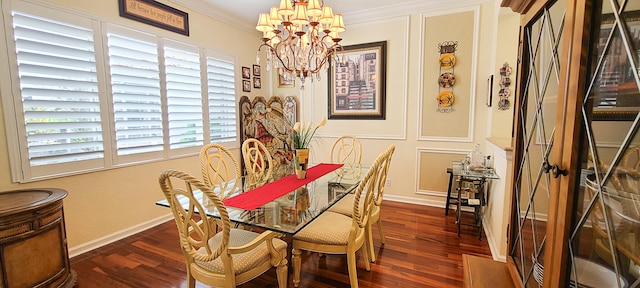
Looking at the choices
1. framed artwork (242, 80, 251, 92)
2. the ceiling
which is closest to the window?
the ceiling

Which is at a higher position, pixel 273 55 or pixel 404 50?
pixel 404 50

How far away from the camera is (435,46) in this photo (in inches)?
137

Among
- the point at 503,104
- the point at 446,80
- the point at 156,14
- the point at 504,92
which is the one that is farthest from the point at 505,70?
the point at 156,14

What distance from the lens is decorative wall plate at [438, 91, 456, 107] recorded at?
3436 mm

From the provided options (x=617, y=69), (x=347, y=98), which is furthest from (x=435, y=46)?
(x=617, y=69)

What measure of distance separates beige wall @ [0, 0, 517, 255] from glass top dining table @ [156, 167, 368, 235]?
1247 millimetres

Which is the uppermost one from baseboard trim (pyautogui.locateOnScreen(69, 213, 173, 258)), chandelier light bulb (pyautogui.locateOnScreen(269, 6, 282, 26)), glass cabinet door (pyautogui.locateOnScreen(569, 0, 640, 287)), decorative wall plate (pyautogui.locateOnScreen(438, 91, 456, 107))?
chandelier light bulb (pyautogui.locateOnScreen(269, 6, 282, 26))

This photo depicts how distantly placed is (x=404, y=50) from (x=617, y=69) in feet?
10.7

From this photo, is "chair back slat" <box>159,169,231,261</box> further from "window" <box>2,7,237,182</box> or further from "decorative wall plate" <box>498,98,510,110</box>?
"decorative wall plate" <box>498,98,510,110</box>

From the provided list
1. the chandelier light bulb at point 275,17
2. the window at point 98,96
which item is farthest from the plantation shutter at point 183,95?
the chandelier light bulb at point 275,17

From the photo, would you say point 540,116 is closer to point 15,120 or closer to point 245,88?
point 15,120

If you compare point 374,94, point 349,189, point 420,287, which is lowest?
point 420,287

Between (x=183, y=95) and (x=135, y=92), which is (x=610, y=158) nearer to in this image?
(x=135, y=92)

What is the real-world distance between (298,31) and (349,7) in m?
1.65
